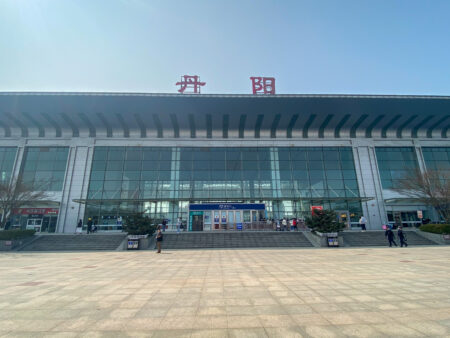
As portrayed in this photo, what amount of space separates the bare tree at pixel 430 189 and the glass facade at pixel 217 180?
19.2ft

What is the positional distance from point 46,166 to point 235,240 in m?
28.3

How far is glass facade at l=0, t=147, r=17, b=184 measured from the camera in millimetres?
30031

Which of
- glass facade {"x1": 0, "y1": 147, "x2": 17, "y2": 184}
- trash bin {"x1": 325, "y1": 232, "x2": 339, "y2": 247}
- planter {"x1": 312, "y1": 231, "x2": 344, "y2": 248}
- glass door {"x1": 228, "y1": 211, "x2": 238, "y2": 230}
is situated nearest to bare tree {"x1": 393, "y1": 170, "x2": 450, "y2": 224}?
planter {"x1": 312, "y1": 231, "x2": 344, "y2": 248}

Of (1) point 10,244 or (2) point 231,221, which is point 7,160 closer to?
(1) point 10,244

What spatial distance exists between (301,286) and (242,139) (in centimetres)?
2760

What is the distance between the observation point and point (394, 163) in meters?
32.7

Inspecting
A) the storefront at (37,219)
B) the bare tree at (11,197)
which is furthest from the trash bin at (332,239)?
the storefront at (37,219)

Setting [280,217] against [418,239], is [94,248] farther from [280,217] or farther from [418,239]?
[418,239]

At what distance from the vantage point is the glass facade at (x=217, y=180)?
29500mm

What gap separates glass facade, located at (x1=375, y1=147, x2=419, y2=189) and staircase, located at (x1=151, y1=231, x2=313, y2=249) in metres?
18.3

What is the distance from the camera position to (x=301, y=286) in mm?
6695

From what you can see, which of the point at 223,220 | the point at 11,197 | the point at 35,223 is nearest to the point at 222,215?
the point at 223,220

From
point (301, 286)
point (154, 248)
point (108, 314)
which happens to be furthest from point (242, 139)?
point (108, 314)

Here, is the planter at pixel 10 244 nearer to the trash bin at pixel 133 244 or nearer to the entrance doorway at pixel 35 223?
the entrance doorway at pixel 35 223
